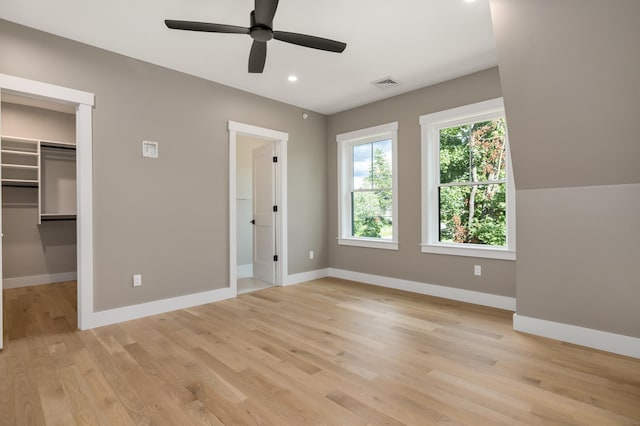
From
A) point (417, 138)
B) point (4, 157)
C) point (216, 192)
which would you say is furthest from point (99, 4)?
point (4, 157)

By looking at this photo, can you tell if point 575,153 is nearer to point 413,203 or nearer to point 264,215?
point 413,203

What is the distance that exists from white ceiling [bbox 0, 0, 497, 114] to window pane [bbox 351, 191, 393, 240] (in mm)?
1643

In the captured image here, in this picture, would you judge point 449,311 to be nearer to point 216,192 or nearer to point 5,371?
point 216,192

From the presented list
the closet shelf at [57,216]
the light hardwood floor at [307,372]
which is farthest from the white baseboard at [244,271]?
the closet shelf at [57,216]

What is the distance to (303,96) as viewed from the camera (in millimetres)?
4715

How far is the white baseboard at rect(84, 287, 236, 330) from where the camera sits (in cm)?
326

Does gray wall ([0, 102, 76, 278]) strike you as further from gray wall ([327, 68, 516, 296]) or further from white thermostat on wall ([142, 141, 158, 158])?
gray wall ([327, 68, 516, 296])

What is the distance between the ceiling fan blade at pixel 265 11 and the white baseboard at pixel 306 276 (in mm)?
3607

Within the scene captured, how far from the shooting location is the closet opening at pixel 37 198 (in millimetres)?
4887

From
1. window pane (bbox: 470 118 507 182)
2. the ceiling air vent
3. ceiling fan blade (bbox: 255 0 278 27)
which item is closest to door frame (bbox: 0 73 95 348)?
ceiling fan blade (bbox: 255 0 278 27)

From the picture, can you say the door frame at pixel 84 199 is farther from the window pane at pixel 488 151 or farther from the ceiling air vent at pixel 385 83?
the window pane at pixel 488 151

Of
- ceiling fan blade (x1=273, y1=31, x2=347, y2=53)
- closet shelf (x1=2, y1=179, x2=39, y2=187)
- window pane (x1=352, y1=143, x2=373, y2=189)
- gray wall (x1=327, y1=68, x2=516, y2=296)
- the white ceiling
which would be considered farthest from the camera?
window pane (x1=352, y1=143, x2=373, y2=189)

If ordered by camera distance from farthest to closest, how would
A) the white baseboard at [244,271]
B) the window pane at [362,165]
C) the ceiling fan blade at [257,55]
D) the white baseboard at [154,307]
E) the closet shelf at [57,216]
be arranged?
the white baseboard at [244,271] < the window pane at [362,165] < the closet shelf at [57,216] < the white baseboard at [154,307] < the ceiling fan blade at [257,55]

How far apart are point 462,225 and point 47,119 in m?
6.40
